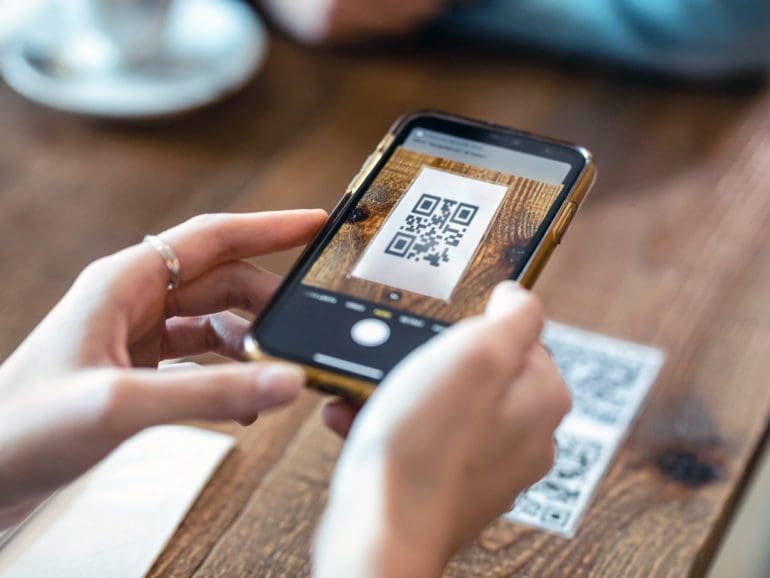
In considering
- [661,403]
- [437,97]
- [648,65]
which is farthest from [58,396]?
[648,65]

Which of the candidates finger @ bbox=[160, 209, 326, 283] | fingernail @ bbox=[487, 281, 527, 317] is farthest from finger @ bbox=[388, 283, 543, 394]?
finger @ bbox=[160, 209, 326, 283]

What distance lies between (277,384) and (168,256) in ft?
0.41

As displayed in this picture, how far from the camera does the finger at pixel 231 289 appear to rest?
0.53 meters

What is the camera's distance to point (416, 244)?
520 mm

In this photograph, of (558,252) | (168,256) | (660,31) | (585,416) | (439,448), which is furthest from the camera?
(660,31)

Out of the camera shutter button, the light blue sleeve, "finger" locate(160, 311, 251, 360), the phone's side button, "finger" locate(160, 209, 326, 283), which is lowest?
"finger" locate(160, 311, 251, 360)

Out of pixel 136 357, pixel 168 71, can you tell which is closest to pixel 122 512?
pixel 136 357

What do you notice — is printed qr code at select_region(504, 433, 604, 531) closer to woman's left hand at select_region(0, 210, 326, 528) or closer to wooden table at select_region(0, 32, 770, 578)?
wooden table at select_region(0, 32, 770, 578)

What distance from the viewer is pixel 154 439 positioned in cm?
60

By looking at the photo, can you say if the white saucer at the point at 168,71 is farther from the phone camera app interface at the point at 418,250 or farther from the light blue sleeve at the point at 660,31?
the phone camera app interface at the point at 418,250

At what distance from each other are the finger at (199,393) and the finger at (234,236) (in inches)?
4.4

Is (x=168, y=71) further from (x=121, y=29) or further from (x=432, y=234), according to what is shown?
(x=432, y=234)

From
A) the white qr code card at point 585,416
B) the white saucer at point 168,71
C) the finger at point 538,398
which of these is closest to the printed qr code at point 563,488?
the white qr code card at point 585,416

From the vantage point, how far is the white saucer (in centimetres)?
88
